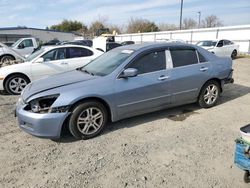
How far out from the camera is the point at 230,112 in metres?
5.80

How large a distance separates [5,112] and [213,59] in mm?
5002

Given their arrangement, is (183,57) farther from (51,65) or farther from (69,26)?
(69,26)

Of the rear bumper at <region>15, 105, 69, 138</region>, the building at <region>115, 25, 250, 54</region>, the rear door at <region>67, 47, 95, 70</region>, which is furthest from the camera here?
the building at <region>115, 25, 250, 54</region>

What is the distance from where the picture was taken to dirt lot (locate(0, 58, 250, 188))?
3.33 m

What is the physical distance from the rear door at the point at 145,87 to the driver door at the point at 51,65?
424 cm

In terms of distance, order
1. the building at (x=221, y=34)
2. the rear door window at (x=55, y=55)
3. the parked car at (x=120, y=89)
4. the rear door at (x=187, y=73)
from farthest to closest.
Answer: the building at (x=221, y=34), the rear door window at (x=55, y=55), the rear door at (x=187, y=73), the parked car at (x=120, y=89)

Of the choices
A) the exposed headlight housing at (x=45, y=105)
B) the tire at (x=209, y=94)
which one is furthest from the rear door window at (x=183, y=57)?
the exposed headlight housing at (x=45, y=105)

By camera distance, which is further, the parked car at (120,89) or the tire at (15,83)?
the tire at (15,83)

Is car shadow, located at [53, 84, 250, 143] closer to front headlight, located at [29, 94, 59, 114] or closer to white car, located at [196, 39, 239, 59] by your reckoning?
front headlight, located at [29, 94, 59, 114]

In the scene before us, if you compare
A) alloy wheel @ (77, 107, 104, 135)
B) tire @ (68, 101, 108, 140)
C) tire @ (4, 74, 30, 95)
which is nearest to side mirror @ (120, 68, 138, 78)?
tire @ (68, 101, 108, 140)

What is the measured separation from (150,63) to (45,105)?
2158mm

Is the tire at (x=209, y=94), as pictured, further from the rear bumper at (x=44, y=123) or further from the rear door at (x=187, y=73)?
the rear bumper at (x=44, y=123)

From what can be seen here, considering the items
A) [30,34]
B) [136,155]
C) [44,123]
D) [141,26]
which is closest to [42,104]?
[44,123]

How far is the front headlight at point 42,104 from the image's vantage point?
4246mm
